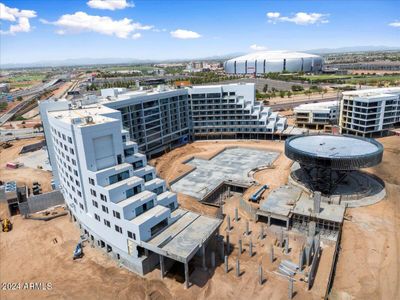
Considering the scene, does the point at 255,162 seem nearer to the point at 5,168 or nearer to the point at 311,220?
the point at 311,220

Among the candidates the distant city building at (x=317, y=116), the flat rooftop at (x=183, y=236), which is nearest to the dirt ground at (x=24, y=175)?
the flat rooftop at (x=183, y=236)

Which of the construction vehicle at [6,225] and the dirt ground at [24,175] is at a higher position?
the dirt ground at [24,175]

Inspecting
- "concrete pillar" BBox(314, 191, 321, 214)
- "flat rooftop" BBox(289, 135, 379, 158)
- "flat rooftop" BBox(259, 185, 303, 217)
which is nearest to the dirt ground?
"flat rooftop" BBox(259, 185, 303, 217)

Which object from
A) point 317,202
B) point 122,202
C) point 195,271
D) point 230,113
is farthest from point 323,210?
point 230,113

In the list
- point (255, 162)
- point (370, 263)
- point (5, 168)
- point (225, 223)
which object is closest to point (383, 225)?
point (370, 263)

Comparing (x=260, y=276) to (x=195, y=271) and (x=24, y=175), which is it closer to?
(x=195, y=271)

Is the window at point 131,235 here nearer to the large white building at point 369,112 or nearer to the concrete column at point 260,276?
the concrete column at point 260,276

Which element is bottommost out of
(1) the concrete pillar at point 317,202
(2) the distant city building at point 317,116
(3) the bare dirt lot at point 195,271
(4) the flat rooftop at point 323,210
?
(3) the bare dirt lot at point 195,271
